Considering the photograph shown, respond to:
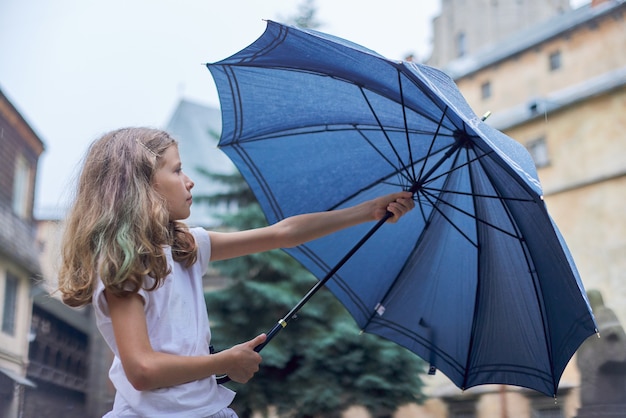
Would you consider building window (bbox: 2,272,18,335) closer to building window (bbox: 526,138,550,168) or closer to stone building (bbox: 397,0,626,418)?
stone building (bbox: 397,0,626,418)

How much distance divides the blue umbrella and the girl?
31.3 inches

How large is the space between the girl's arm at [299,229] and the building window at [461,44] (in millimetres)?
37823

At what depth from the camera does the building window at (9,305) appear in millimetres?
7156

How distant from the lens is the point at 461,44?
39469mm

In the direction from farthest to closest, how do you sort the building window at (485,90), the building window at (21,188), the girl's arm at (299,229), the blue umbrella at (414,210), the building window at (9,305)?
the building window at (485,90) → the building window at (21,188) → the building window at (9,305) → the blue umbrella at (414,210) → the girl's arm at (299,229)

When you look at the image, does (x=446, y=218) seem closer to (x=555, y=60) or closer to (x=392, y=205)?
(x=392, y=205)

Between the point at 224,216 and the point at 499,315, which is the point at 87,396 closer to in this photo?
the point at 224,216

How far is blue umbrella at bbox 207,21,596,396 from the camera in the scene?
2543 millimetres

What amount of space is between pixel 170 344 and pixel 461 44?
131ft

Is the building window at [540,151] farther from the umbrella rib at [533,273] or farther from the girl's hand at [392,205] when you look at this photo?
the girl's hand at [392,205]

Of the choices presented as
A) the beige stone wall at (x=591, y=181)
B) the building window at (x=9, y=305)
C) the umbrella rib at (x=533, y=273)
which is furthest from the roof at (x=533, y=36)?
the umbrella rib at (x=533, y=273)

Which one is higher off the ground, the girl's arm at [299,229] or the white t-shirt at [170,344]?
the girl's arm at [299,229]

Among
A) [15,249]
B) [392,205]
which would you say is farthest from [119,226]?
[15,249]

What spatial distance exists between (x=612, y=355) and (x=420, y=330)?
5.18 metres
